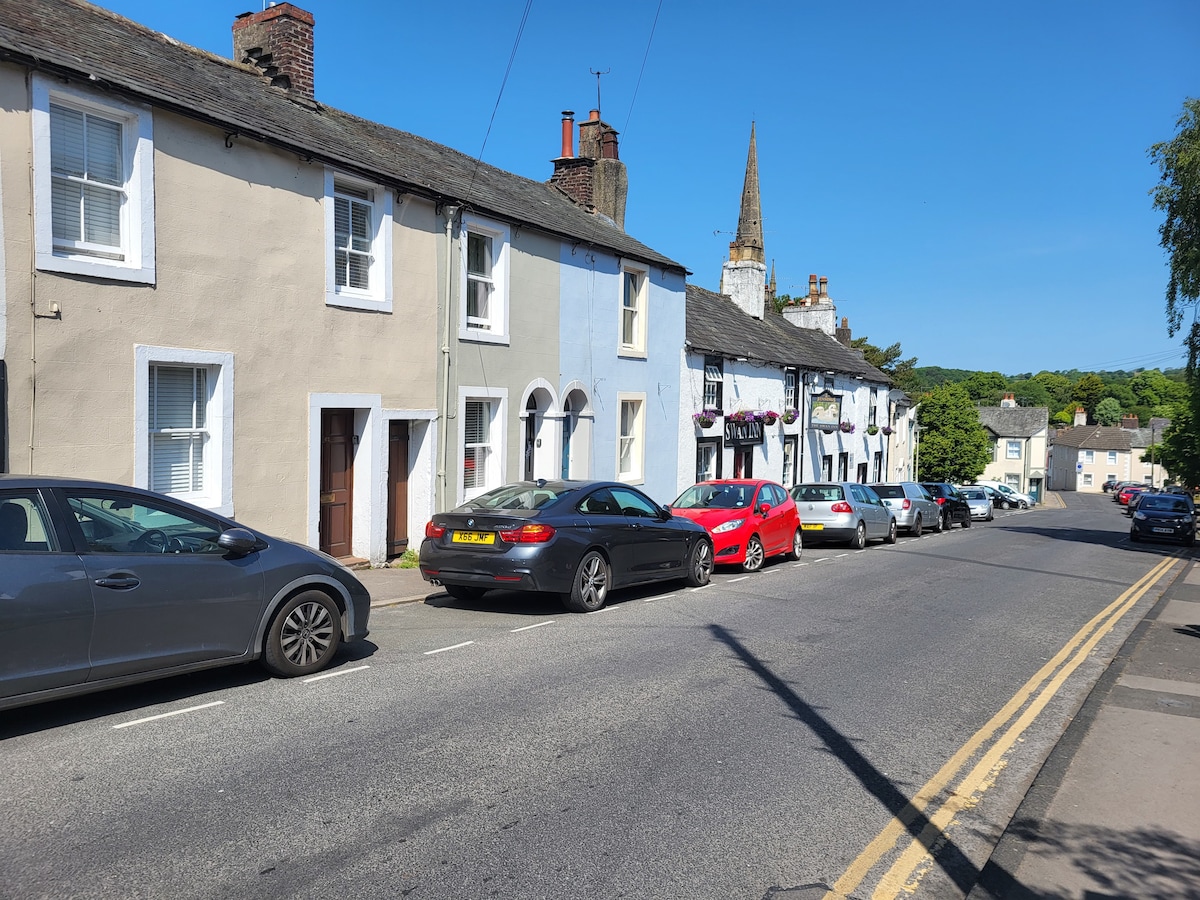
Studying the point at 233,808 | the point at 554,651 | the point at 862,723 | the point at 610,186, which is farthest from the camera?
the point at 610,186

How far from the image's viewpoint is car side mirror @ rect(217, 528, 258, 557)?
21.2 feet

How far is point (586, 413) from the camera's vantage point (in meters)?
18.4

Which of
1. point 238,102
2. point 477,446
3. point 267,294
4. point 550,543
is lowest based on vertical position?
point 550,543

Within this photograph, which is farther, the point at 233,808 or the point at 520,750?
the point at 520,750

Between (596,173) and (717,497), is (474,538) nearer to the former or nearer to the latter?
(717,497)

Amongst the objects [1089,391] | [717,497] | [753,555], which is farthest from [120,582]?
[1089,391]

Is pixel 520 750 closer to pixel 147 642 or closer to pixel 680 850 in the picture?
pixel 680 850

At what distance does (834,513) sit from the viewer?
19703 millimetres

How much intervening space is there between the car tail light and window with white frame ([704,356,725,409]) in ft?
46.8

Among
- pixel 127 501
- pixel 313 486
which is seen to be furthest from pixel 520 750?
pixel 313 486

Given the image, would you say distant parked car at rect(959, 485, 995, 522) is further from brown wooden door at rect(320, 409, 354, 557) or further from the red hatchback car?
brown wooden door at rect(320, 409, 354, 557)

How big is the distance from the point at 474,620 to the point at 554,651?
178 cm

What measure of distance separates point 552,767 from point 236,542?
2.84m

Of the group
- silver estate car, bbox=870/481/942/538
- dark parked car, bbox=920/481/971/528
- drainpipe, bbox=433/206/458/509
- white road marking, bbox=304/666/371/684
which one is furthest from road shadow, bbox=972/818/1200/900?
dark parked car, bbox=920/481/971/528
